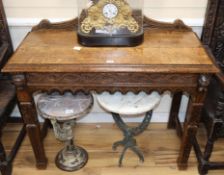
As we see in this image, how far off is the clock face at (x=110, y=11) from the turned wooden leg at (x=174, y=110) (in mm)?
774

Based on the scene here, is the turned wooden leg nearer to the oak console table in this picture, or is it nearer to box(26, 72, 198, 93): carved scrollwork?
the oak console table

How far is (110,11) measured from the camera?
1.43 metres

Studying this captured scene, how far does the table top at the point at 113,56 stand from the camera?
1.27 meters

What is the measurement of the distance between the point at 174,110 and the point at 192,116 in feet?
1.75

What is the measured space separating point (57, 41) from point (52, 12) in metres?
0.30

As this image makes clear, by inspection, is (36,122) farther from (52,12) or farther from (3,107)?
(52,12)

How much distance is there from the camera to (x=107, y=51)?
4.61ft

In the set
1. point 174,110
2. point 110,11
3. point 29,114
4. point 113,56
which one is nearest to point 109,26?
point 110,11

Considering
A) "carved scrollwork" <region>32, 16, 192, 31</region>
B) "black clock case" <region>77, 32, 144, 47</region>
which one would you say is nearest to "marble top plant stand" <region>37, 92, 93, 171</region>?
"black clock case" <region>77, 32, 144, 47</region>

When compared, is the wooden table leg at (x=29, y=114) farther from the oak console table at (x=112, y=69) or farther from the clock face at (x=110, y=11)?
the clock face at (x=110, y=11)

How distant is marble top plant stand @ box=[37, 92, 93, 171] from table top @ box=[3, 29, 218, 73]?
29 cm

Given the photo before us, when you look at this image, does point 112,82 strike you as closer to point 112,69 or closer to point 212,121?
point 112,69

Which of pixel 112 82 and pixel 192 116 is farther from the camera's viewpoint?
pixel 192 116

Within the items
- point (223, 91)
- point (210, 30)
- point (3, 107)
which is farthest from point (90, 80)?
point (210, 30)
